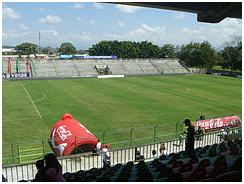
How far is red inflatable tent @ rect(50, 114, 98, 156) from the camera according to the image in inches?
455

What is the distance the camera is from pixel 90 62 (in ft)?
213

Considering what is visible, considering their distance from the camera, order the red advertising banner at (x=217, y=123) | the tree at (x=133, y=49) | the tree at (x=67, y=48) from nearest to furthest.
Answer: the red advertising banner at (x=217, y=123) < the tree at (x=133, y=49) < the tree at (x=67, y=48)

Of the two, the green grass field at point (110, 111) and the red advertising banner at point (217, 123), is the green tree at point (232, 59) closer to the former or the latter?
the green grass field at point (110, 111)

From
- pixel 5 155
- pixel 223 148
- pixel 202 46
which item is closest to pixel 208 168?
pixel 223 148

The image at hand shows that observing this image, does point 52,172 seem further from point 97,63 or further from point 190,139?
point 97,63

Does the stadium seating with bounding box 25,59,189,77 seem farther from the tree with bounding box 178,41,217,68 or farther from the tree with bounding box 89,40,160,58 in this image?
the tree with bounding box 89,40,160,58

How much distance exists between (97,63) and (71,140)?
5419cm

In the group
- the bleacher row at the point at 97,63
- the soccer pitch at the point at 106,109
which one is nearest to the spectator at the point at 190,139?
the soccer pitch at the point at 106,109

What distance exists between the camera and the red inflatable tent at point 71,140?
11547mm

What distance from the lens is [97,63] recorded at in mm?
64750

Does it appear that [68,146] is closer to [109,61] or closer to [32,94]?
[32,94]

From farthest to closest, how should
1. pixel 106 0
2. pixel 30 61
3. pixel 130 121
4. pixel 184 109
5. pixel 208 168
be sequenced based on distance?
pixel 30 61, pixel 184 109, pixel 130 121, pixel 208 168, pixel 106 0

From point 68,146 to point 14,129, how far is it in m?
7.74

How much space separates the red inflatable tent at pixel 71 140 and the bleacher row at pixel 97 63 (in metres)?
42.2
